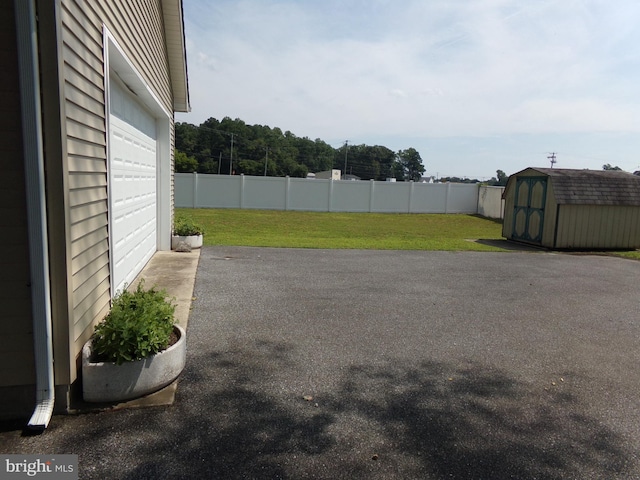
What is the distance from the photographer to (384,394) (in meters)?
3.77

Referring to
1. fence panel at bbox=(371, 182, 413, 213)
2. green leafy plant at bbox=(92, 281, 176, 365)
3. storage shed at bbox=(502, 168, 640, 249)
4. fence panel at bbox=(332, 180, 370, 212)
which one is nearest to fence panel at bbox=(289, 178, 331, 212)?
fence panel at bbox=(332, 180, 370, 212)

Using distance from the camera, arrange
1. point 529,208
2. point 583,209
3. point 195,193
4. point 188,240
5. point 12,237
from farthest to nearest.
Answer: point 195,193 → point 529,208 → point 583,209 → point 188,240 → point 12,237

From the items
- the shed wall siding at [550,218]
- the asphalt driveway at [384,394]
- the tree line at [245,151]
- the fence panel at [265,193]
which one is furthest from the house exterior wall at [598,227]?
the tree line at [245,151]

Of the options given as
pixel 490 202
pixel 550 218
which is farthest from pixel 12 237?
pixel 490 202

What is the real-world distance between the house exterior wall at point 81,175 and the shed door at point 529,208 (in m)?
13.0

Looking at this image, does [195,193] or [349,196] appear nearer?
[195,193]

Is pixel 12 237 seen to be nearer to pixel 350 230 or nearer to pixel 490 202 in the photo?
pixel 350 230

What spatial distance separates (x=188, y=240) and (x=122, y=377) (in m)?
7.60

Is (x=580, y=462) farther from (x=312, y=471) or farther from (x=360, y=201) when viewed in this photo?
(x=360, y=201)

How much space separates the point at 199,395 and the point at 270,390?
557 mm

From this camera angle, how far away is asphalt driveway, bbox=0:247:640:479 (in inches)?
112

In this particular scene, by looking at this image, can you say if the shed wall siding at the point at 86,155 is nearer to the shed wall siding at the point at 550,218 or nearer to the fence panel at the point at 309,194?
the shed wall siding at the point at 550,218

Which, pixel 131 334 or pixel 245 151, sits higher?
pixel 245 151

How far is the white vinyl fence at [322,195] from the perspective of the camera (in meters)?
27.2
